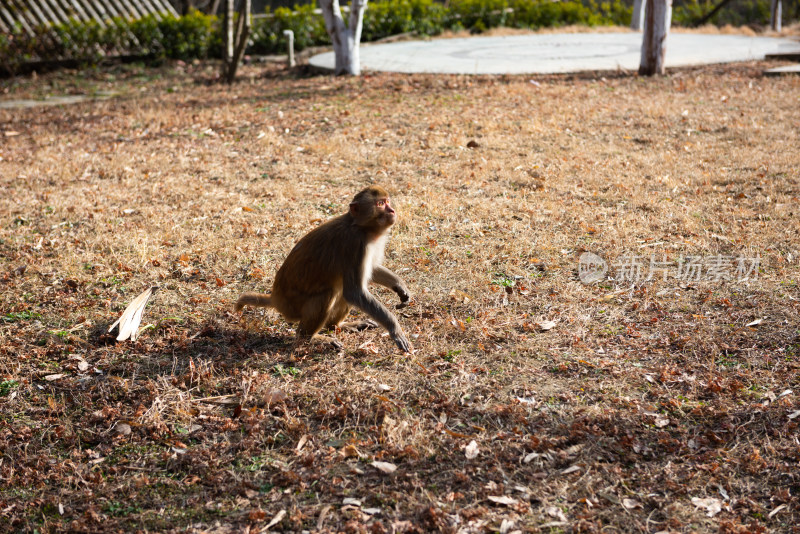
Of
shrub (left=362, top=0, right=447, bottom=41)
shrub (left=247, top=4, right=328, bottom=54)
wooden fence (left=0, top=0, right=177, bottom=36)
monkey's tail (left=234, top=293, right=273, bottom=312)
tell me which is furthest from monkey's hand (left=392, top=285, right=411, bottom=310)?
shrub (left=362, top=0, right=447, bottom=41)

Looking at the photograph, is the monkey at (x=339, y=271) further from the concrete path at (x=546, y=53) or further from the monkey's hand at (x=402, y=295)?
the concrete path at (x=546, y=53)

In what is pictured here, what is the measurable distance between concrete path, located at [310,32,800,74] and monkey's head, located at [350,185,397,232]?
33.6 feet

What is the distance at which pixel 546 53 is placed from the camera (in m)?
16.7

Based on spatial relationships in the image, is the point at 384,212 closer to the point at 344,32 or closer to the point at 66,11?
the point at 344,32

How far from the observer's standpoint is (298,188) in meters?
8.12

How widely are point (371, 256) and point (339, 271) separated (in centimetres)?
25

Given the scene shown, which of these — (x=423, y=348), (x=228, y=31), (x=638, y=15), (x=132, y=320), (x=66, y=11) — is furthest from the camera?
(x=638, y=15)

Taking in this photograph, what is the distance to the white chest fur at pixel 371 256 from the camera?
4.67 metres

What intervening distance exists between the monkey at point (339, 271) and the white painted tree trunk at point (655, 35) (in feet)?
33.8

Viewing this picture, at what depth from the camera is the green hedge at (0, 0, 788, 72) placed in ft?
53.1

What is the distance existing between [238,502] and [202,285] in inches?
103

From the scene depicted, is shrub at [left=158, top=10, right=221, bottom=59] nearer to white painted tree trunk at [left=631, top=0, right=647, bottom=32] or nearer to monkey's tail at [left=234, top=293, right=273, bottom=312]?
white painted tree trunk at [left=631, top=0, right=647, bottom=32]

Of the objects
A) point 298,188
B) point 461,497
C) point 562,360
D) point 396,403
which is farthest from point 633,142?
point 461,497

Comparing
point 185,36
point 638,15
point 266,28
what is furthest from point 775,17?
point 185,36
